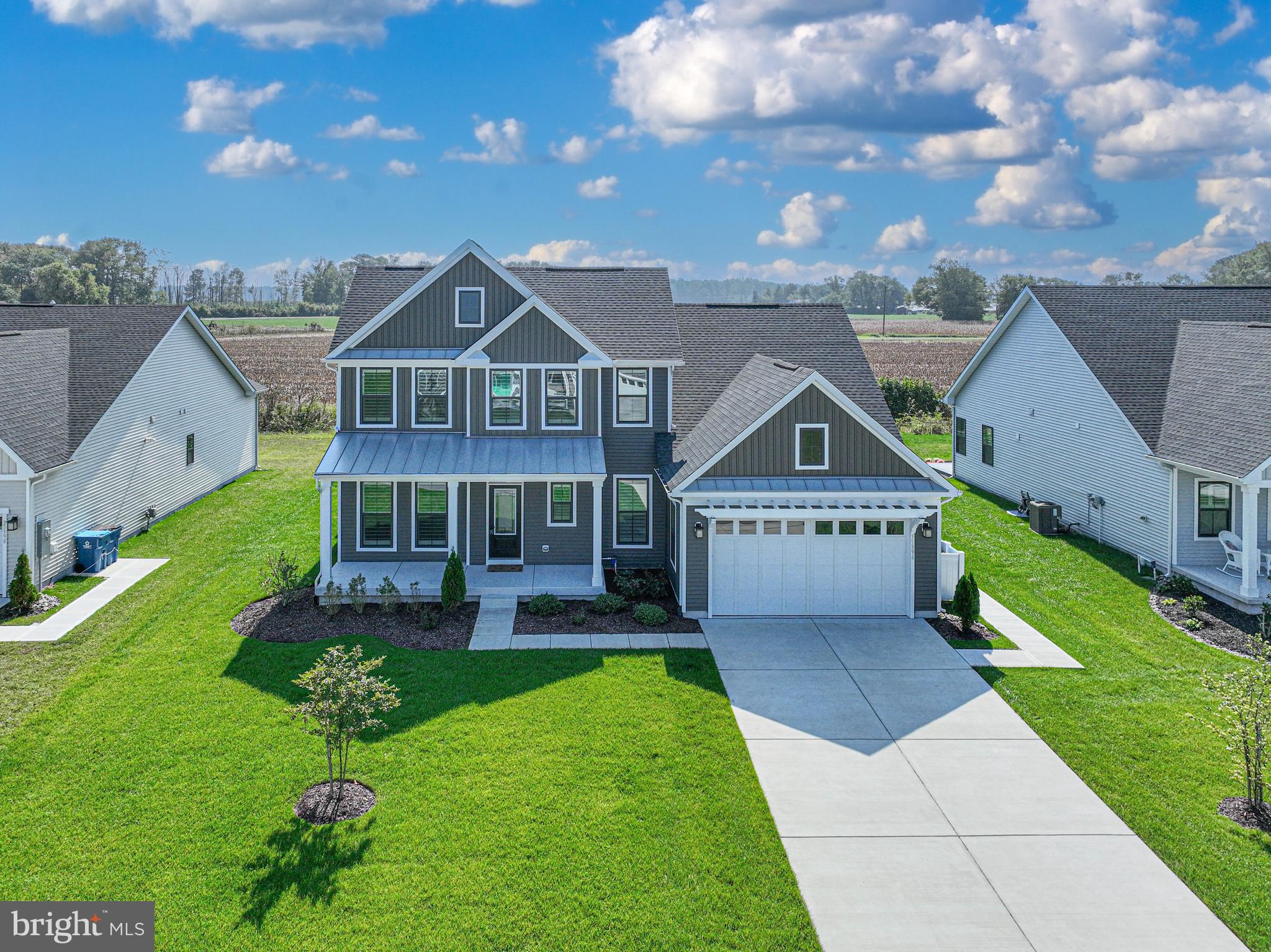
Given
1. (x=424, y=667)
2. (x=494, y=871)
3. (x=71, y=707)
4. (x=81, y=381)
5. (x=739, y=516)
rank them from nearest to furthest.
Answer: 1. (x=494, y=871)
2. (x=71, y=707)
3. (x=424, y=667)
4. (x=739, y=516)
5. (x=81, y=381)

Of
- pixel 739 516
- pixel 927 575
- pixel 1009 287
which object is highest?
pixel 1009 287

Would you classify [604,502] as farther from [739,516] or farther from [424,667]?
[424,667]

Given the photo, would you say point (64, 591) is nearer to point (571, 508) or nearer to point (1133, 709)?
point (571, 508)

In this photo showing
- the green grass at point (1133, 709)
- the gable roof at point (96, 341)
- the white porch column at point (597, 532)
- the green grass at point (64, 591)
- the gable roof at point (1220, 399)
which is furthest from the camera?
the gable roof at point (96, 341)

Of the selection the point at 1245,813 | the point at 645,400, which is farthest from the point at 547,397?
the point at 1245,813

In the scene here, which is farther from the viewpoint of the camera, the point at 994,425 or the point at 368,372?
the point at 994,425

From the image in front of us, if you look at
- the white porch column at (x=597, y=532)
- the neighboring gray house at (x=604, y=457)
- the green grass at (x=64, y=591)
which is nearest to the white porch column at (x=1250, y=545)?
the neighboring gray house at (x=604, y=457)

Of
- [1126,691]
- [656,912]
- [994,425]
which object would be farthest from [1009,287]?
[656,912]

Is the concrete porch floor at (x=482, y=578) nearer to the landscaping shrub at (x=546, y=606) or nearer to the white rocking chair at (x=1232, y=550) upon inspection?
the landscaping shrub at (x=546, y=606)
